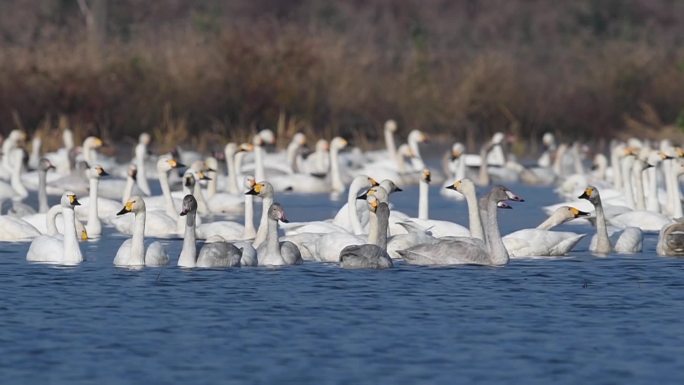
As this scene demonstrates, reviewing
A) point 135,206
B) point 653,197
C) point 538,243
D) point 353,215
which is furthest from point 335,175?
point 135,206

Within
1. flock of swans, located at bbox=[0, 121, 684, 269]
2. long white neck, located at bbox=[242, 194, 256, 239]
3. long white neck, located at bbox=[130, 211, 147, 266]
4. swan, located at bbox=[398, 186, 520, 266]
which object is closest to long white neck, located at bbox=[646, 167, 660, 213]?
flock of swans, located at bbox=[0, 121, 684, 269]

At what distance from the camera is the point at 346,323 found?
1136cm

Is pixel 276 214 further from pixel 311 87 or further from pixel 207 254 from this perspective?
pixel 311 87

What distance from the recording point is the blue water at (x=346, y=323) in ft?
31.7

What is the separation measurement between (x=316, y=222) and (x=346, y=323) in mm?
5070

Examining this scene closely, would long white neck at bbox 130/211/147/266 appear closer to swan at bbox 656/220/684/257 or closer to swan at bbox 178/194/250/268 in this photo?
swan at bbox 178/194/250/268

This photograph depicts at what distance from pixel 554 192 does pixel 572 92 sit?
386 inches

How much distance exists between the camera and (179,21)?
176 feet

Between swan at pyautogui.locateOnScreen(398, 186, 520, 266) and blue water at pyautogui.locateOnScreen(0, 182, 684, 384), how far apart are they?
0.72 feet

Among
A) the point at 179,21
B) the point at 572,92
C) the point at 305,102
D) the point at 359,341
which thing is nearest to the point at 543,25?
the point at 179,21

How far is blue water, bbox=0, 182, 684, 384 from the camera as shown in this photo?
966cm

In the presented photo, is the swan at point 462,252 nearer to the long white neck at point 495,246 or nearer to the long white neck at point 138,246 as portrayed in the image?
the long white neck at point 495,246

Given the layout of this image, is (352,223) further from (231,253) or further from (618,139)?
(618,139)

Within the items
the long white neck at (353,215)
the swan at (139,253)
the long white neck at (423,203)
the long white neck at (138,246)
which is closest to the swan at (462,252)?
the long white neck at (353,215)
